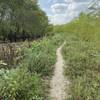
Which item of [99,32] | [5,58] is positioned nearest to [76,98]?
[5,58]

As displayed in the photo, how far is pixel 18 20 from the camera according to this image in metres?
43.0

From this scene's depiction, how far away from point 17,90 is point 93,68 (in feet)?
30.0

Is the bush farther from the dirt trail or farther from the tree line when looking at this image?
the tree line

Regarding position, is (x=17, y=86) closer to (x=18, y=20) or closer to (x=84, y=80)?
(x=84, y=80)

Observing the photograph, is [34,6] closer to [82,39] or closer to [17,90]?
[82,39]

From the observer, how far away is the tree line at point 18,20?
4041 centimetres

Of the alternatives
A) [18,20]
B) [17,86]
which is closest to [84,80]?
[17,86]

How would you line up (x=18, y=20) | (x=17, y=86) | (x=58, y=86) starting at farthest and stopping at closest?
(x=18, y=20)
(x=58, y=86)
(x=17, y=86)

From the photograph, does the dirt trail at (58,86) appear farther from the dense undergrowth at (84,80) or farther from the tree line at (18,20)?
the tree line at (18,20)

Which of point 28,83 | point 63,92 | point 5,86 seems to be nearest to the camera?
point 5,86

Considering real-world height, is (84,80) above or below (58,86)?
above

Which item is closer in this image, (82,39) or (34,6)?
(82,39)

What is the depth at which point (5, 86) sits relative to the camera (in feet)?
28.5

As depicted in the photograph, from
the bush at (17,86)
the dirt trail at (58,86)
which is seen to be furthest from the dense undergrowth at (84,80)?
the bush at (17,86)
